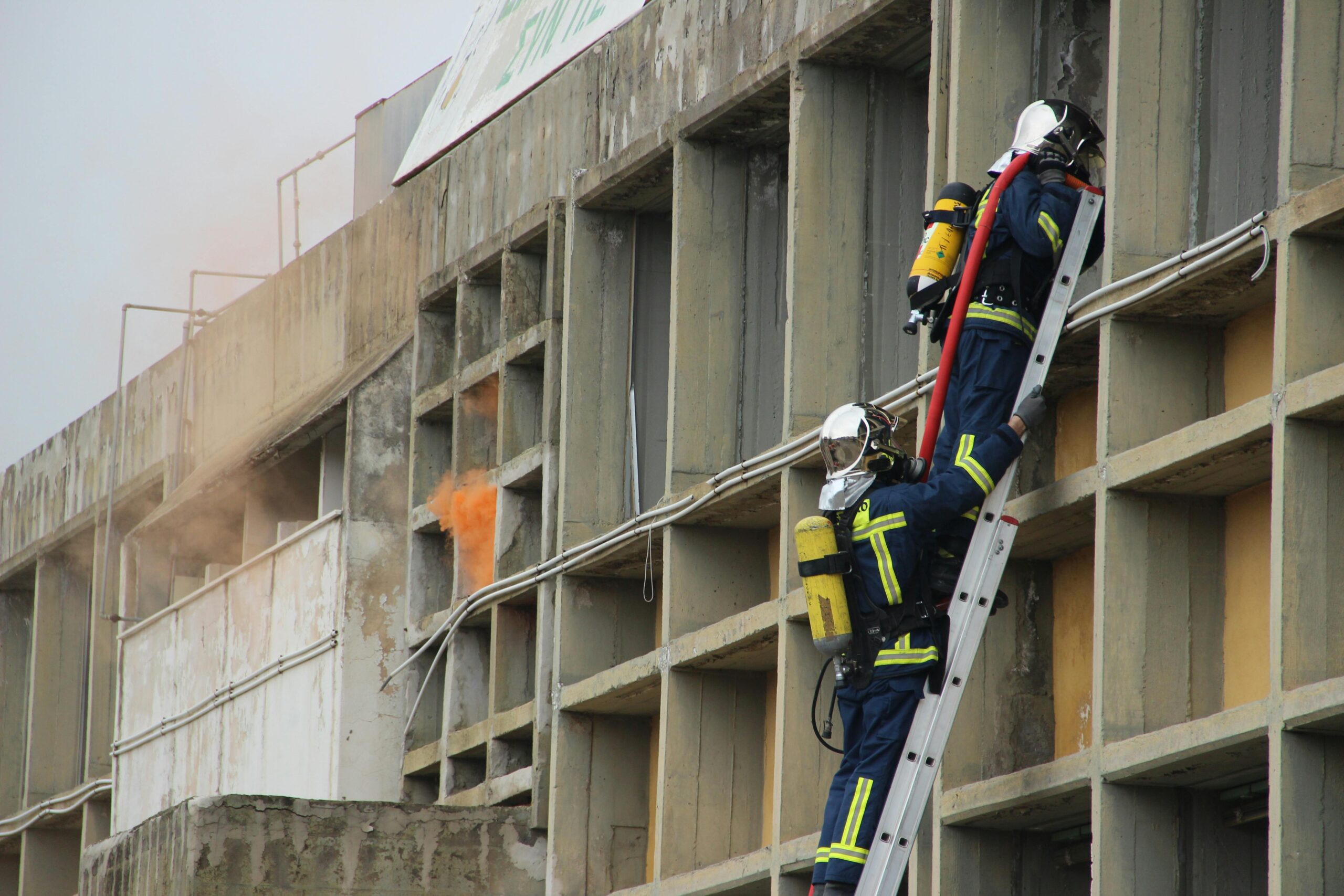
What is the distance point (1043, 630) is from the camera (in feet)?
36.4

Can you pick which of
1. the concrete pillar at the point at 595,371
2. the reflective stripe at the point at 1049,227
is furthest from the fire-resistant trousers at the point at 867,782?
the concrete pillar at the point at 595,371

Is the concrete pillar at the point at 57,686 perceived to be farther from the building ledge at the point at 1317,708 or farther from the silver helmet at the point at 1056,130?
the building ledge at the point at 1317,708

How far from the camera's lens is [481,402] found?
17.0m

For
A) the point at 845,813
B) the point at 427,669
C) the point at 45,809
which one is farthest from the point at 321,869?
the point at 45,809

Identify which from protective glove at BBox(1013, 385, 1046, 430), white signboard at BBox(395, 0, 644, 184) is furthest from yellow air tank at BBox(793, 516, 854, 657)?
white signboard at BBox(395, 0, 644, 184)

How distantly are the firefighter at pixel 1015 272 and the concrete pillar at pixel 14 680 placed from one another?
62.9ft

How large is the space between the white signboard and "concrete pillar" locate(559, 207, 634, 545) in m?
1.72

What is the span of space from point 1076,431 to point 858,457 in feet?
4.54

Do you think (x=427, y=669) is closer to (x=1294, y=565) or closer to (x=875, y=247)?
(x=875, y=247)

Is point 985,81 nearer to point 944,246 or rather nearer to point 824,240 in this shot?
point 944,246

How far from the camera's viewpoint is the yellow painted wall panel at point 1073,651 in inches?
422

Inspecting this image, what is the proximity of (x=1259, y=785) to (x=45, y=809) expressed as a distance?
60.4 feet

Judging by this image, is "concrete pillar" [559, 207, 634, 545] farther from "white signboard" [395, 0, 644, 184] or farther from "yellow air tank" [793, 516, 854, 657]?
"yellow air tank" [793, 516, 854, 657]

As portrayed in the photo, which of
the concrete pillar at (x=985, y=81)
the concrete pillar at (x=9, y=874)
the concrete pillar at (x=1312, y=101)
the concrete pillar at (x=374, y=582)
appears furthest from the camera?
the concrete pillar at (x=9, y=874)
